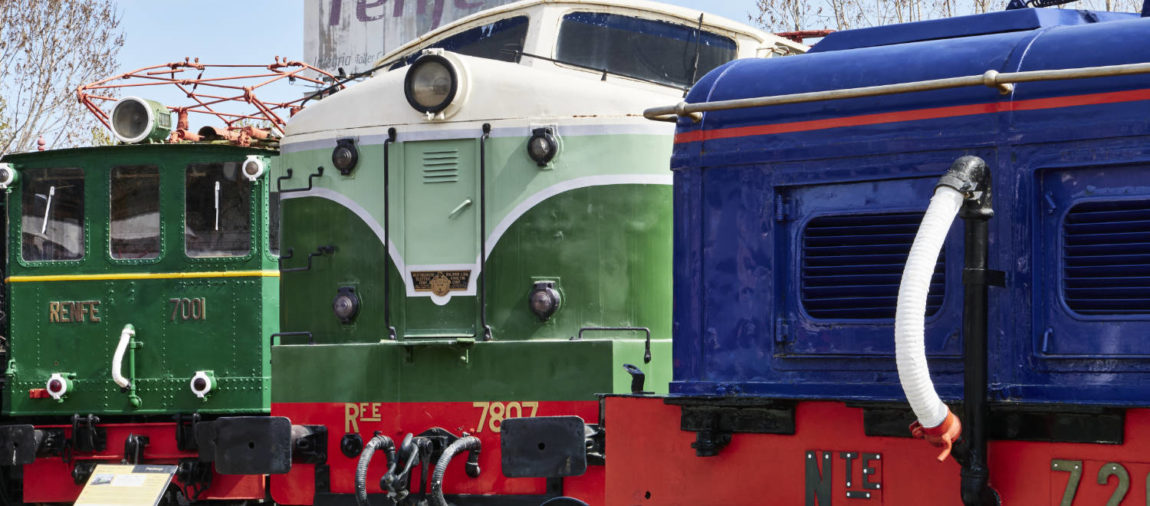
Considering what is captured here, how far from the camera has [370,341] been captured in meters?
8.08

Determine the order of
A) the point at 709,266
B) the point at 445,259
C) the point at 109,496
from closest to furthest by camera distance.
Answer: the point at 709,266
the point at 445,259
the point at 109,496

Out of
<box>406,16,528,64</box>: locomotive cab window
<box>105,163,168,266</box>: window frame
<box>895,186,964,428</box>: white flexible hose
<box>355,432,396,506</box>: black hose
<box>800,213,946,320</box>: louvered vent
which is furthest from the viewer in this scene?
<box>105,163,168,266</box>: window frame

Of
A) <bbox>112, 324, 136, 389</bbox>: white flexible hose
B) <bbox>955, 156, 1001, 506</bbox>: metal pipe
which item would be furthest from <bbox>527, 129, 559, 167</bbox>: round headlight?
<bbox>112, 324, 136, 389</bbox>: white flexible hose

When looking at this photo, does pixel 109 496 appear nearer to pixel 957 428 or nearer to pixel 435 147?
pixel 435 147

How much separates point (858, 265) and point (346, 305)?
11.9ft

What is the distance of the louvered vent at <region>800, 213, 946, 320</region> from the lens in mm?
5113

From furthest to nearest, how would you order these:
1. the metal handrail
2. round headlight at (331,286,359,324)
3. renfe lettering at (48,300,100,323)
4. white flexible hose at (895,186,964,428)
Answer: renfe lettering at (48,300,100,323), round headlight at (331,286,359,324), the metal handrail, white flexible hose at (895,186,964,428)

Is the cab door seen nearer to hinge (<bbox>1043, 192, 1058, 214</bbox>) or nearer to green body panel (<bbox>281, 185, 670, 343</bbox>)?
green body panel (<bbox>281, 185, 670, 343</bbox>)

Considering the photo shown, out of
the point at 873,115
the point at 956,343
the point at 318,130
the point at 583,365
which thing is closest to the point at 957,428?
the point at 956,343

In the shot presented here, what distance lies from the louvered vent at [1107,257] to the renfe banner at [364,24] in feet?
93.4

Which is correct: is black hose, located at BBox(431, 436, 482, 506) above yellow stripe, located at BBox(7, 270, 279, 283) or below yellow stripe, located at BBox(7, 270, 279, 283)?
below

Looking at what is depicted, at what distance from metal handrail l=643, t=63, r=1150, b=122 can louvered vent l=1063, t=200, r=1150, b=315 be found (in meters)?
0.44

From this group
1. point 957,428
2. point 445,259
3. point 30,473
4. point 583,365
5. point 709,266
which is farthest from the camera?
point 30,473

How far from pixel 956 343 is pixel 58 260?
28.1ft
